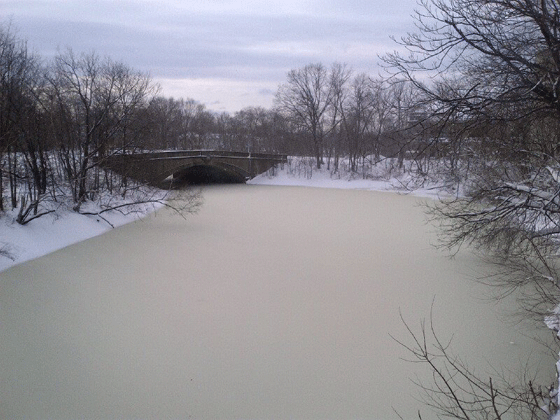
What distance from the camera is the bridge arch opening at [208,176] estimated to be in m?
36.7

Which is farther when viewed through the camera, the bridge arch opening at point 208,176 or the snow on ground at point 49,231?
the bridge arch opening at point 208,176

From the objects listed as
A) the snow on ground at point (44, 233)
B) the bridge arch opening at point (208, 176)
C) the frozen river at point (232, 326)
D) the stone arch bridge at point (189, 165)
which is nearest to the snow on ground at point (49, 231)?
the snow on ground at point (44, 233)

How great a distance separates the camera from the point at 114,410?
5.69 m

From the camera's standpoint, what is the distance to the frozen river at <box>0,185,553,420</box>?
19.4 ft

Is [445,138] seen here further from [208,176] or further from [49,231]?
[208,176]

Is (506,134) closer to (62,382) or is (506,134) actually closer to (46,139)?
(62,382)

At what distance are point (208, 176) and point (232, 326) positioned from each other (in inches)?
1322

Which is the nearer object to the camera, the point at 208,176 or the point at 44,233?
the point at 44,233

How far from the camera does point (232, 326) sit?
26.3 feet

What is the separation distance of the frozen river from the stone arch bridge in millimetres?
6305

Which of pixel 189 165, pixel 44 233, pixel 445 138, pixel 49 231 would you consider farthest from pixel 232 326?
pixel 189 165

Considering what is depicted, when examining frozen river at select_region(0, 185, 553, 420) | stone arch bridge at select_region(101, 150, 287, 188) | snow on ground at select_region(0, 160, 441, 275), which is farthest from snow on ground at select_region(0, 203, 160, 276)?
stone arch bridge at select_region(101, 150, 287, 188)

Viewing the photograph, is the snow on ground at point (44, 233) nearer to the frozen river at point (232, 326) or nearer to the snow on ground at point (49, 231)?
the snow on ground at point (49, 231)

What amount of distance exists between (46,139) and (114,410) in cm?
1576
